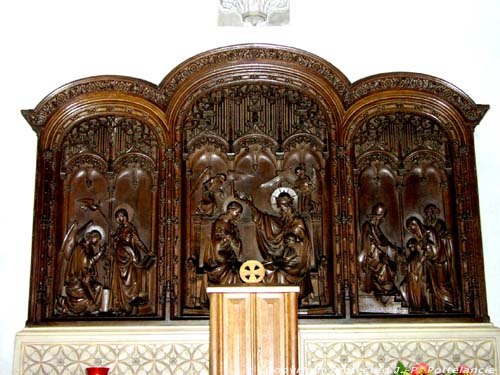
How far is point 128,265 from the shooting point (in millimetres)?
7887

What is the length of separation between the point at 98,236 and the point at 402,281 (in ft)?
10.2

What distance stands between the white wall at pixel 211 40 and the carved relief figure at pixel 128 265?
1305 mm

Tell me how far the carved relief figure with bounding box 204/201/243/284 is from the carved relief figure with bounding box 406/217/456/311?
1761 mm

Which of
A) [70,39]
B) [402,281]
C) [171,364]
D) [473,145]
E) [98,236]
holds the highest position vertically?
[70,39]

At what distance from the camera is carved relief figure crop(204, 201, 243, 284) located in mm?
7855

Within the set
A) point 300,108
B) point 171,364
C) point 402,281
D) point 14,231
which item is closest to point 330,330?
point 402,281

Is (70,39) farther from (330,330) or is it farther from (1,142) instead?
(330,330)

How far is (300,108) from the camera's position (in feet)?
27.1

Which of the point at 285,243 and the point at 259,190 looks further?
the point at 259,190

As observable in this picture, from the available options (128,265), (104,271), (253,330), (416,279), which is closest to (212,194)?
(128,265)

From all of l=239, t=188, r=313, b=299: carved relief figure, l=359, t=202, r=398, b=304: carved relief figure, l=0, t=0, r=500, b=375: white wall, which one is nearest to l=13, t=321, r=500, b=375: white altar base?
l=359, t=202, r=398, b=304: carved relief figure

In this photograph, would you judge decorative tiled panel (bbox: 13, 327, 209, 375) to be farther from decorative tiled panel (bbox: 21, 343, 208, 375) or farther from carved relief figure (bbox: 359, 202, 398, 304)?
carved relief figure (bbox: 359, 202, 398, 304)

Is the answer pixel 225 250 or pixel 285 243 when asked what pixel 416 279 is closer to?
pixel 285 243

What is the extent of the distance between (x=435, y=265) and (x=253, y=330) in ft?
7.93
